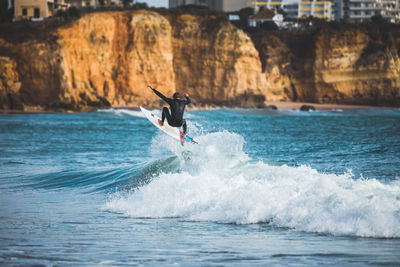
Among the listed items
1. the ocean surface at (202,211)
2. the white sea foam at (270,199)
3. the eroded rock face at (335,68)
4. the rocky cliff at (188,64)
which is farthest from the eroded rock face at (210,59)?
the white sea foam at (270,199)

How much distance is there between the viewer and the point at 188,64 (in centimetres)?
6456

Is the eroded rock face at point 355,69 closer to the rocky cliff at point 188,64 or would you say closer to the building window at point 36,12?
the rocky cliff at point 188,64

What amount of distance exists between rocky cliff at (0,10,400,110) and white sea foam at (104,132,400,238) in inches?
1555

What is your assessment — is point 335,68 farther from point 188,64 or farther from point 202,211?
point 202,211

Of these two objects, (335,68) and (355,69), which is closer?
(335,68)

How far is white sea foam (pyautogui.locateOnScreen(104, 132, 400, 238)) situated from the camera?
8789 mm

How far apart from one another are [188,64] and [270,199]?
2178 inches

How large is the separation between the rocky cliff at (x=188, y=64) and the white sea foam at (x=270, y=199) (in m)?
39.5

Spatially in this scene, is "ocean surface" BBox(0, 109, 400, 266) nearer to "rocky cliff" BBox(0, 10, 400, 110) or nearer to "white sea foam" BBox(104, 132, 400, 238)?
"white sea foam" BBox(104, 132, 400, 238)

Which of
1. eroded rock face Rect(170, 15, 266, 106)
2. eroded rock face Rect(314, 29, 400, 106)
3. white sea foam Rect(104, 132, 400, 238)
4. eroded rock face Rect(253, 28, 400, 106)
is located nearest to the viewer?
white sea foam Rect(104, 132, 400, 238)

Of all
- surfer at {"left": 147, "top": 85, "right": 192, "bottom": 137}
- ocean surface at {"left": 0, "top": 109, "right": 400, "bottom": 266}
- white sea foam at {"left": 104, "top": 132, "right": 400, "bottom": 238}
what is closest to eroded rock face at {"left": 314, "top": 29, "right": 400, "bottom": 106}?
ocean surface at {"left": 0, "top": 109, "right": 400, "bottom": 266}

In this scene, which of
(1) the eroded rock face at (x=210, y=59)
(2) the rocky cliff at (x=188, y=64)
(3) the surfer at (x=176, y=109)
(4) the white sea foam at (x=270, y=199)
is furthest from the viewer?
(1) the eroded rock face at (x=210, y=59)

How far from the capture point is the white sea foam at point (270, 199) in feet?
28.8

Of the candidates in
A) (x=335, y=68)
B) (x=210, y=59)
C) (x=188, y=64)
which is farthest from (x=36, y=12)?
(x=335, y=68)
